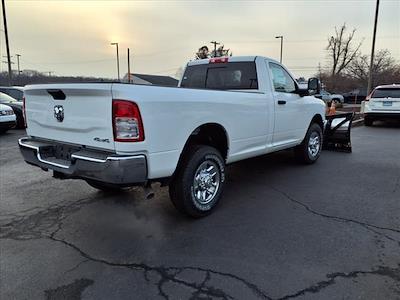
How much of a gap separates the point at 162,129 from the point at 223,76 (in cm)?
266

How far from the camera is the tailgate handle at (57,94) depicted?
363 centimetres

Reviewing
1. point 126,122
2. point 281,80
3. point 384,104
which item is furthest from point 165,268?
point 384,104

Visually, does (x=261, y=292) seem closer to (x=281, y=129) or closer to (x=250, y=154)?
(x=250, y=154)

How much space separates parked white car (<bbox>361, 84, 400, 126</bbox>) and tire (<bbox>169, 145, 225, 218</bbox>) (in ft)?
39.1

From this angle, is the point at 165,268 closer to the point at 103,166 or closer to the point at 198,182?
the point at 103,166

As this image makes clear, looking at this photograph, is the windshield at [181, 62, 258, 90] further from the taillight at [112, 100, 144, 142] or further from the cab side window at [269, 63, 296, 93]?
the taillight at [112, 100, 144, 142]

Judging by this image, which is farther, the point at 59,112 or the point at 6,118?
the point at 6,118

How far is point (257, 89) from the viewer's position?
5.27 m

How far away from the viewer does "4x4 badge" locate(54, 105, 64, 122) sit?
12.1 feet

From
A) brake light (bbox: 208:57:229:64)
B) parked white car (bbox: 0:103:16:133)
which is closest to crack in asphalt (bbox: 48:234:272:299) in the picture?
brake light (bbox: 208:57:229:64)

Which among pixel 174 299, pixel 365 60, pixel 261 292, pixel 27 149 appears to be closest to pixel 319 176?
pixel 261 292

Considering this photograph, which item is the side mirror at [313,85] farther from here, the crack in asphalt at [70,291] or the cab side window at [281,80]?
the crack in asphalt at [70,291]

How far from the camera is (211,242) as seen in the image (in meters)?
3.61

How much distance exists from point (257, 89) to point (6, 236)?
3826 millimetres
